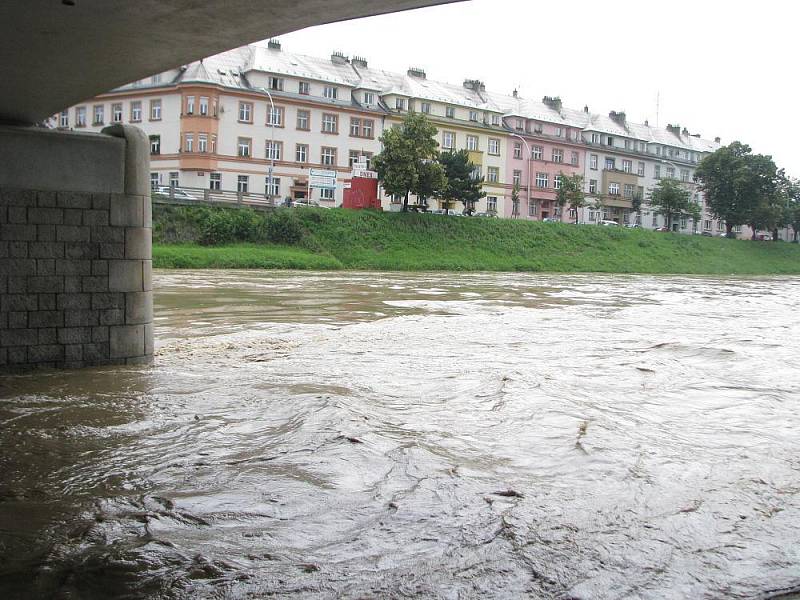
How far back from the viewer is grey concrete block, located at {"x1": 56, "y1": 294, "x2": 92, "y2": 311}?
12.9 metres

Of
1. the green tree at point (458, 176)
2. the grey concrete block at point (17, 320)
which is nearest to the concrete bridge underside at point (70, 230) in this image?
the grey concrete block at point (17, 320)

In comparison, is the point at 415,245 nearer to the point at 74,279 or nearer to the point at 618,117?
the point at 74,279

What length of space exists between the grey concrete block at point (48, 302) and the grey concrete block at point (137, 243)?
55.5 inches

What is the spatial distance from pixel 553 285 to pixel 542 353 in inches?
1033

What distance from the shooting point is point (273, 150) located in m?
68.9

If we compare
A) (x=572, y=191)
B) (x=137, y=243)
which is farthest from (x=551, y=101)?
(x=137, y=243)

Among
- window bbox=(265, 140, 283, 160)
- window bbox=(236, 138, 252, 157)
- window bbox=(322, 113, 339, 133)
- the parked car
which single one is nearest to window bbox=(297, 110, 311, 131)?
window bbox=(322, 113, 339, 133)

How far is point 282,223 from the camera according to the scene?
54.0 meters

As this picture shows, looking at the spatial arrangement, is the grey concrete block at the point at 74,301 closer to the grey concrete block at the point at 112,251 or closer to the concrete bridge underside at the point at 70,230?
the concrete bridge underside at the point at 70,230

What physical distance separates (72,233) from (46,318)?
1.48 meters

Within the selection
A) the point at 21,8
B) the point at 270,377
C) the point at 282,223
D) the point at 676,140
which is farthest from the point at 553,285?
the point at 676,140

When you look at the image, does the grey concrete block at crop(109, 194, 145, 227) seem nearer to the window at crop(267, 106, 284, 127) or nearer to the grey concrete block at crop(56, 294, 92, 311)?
the grey concrete block at crop(56, 294, 92, 311)

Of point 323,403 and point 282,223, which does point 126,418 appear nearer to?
point 323,403

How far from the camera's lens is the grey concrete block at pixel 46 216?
41.8ft
